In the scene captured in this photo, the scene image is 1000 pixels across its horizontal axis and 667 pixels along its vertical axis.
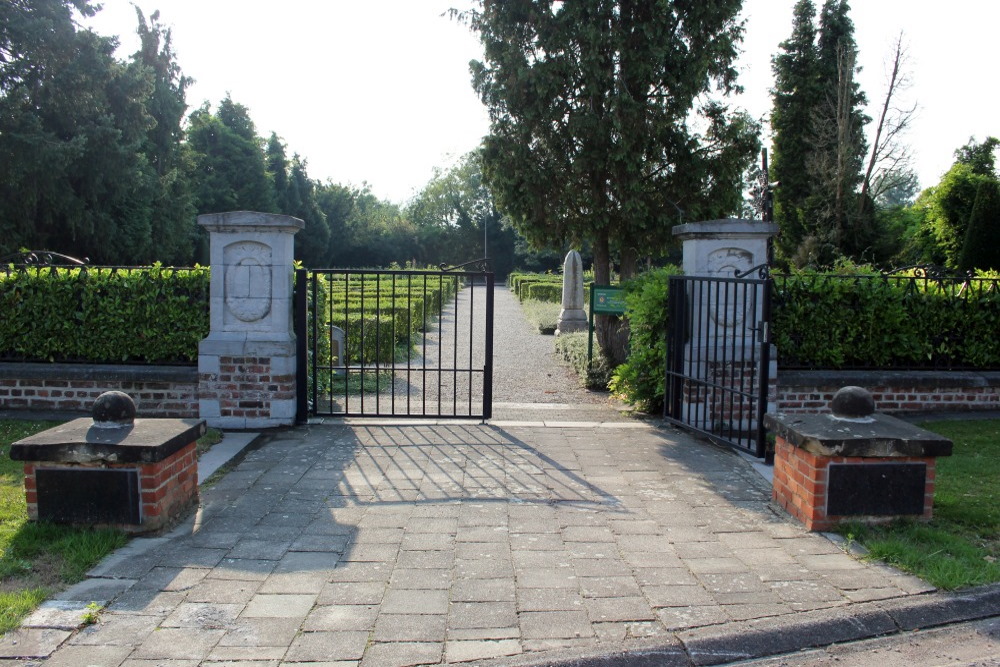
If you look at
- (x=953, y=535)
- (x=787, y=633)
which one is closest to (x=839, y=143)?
(x=953, y=535)

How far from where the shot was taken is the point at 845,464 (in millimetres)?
4285

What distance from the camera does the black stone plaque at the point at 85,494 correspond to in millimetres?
4070

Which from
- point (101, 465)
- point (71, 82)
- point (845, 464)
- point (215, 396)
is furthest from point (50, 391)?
point (71, 82)

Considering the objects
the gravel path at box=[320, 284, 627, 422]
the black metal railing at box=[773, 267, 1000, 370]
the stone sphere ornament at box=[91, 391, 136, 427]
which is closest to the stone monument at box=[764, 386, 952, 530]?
the black metal railing at box=[773, 267, 1000, 370]

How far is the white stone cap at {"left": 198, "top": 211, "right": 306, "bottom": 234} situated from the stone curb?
4822 millimetres

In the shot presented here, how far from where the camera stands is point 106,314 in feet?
23.9

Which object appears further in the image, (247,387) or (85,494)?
(247,387)

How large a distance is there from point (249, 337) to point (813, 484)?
4.89 m

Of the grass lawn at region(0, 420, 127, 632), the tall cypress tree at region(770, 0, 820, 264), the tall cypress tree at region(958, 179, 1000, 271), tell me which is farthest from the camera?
the tall cypress tree at region(770, 0, 820, 264)

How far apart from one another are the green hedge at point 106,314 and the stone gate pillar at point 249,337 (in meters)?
0.42

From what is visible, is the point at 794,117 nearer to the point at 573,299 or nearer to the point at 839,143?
the point at 839,143

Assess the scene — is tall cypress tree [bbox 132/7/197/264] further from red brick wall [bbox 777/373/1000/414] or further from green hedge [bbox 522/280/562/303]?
red brick wall [bbox 777/373/1000/414]

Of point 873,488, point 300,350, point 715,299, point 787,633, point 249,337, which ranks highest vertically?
point 715,299

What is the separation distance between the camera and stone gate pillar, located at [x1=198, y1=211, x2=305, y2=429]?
6852 millimetres
